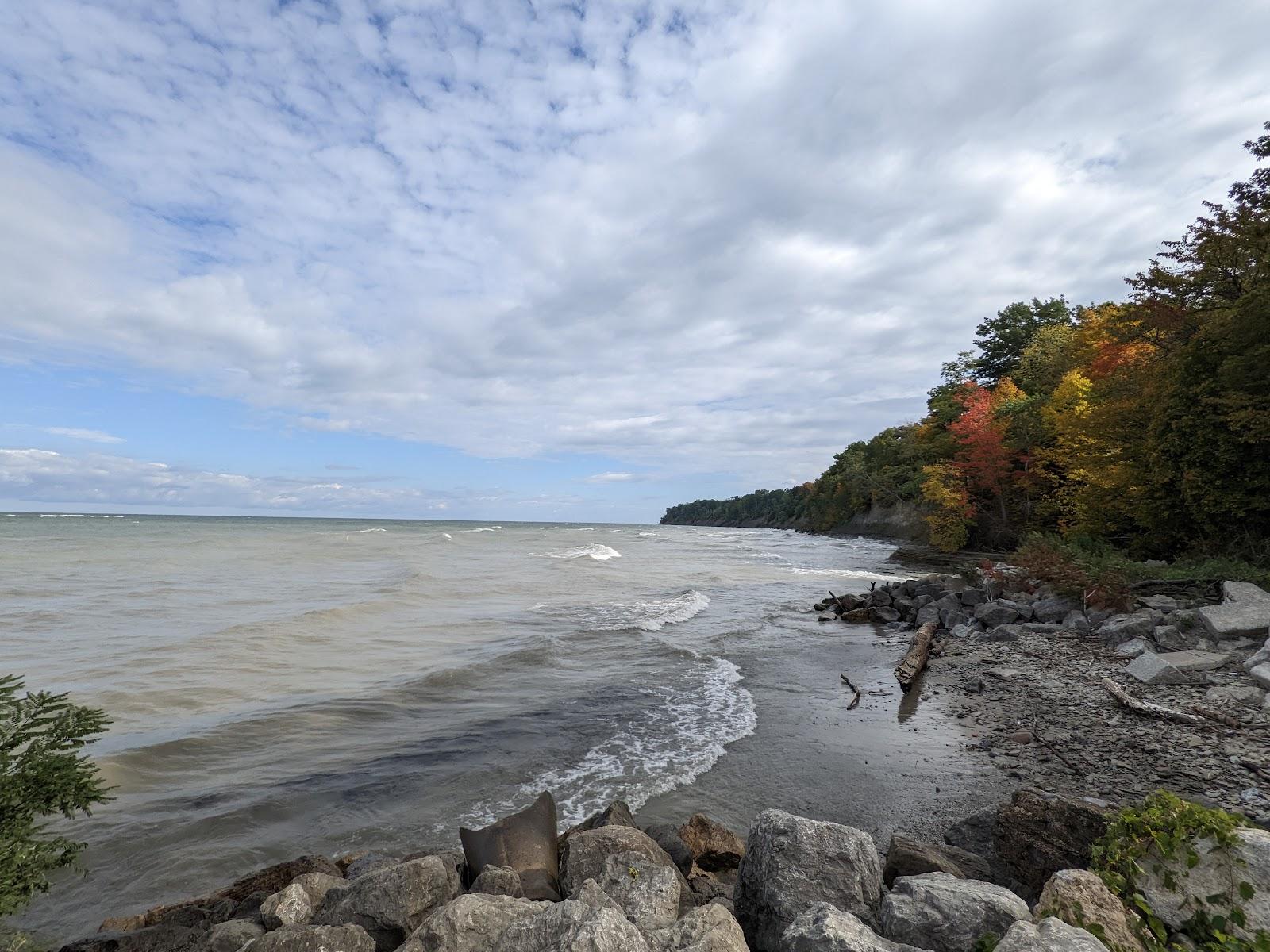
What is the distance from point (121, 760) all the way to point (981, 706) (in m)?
11.1

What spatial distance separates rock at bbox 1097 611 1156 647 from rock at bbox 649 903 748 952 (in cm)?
1078

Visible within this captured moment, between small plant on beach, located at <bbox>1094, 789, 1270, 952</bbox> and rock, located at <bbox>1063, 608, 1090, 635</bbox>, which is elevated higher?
small plant on beach, located at <bbox>1094, 789, 1270, 952</bbox>

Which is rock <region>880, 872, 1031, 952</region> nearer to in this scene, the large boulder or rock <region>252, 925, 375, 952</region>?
the large boulder

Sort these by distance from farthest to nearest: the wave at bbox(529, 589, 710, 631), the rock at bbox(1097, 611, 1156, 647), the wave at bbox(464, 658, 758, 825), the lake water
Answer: the wave at bbox(529, 589, 710, 631) < the rock at bbox(1097, 611, 1156, 647) < the wave at bbox(464, 658, 758, 825) < the lake water

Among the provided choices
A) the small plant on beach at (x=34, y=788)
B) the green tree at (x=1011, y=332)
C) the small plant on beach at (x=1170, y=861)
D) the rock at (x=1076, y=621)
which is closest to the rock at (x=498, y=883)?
the small plant on beach at (x=34, y=788)

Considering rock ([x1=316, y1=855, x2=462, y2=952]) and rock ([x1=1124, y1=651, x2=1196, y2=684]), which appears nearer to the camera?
rock ([x1=316, y1=855, x2=462, y2=952])

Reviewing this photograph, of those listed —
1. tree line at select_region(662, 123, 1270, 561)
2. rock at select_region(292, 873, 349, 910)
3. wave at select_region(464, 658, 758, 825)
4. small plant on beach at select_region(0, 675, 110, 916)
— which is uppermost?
tree line at select_region(662, 123, 1270, 561)

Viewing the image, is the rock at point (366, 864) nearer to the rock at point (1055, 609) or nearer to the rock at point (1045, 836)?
the rock at point (1045, 836)

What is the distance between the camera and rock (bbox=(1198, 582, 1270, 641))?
9.01 meters

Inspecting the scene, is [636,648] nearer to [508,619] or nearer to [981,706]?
[508,619]

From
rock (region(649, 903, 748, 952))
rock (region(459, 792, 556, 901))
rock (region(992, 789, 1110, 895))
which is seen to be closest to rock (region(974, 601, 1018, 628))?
rock (region(992, 789, 1110, 895))

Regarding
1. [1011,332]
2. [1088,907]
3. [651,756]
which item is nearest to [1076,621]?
[651,756]

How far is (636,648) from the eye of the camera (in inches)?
517

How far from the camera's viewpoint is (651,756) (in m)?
7.33
